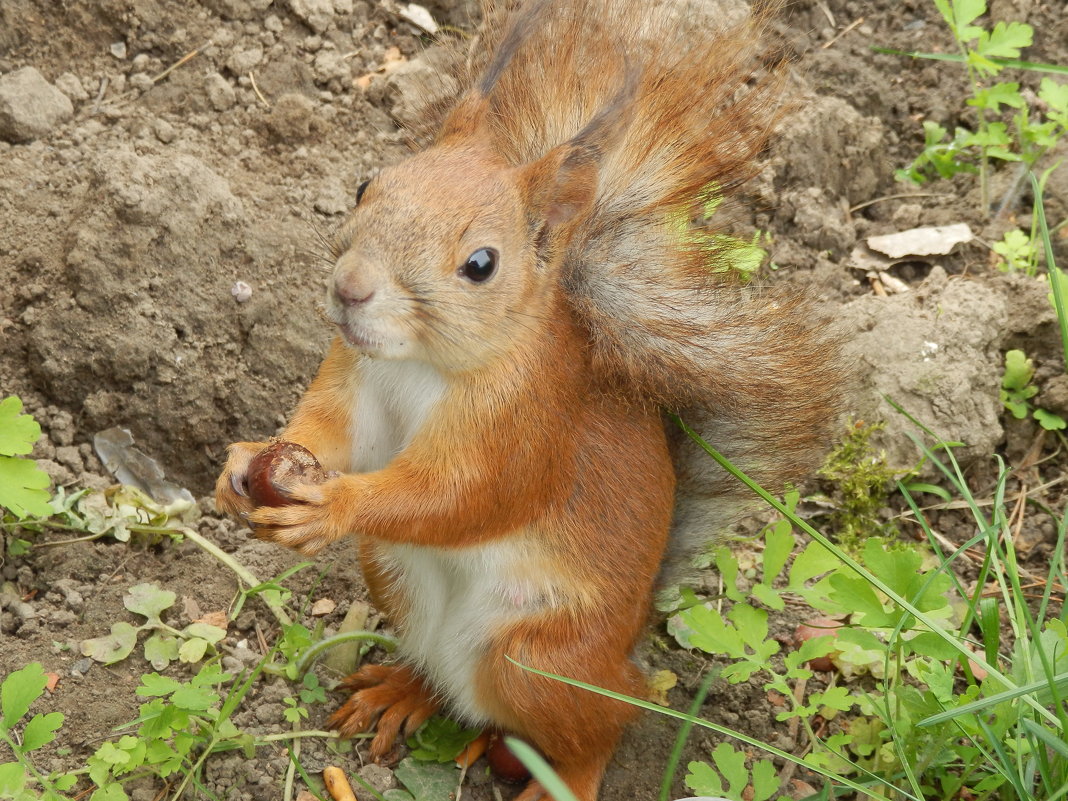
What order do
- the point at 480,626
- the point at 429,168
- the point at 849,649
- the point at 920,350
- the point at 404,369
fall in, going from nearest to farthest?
the point at 429,168, the point at 404,369, the point at 480,626, the point at 849,649, the point at 920,350

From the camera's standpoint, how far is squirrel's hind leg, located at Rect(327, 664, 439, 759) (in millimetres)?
2561

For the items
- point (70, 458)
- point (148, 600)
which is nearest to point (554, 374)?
point (148, 600)

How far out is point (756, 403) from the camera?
2320 mm

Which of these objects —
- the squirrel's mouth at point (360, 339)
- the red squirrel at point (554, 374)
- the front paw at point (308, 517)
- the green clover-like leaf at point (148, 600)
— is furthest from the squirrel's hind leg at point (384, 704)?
the squirrel's mouth at point (360, 339)

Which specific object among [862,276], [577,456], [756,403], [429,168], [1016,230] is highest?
[1016,230]

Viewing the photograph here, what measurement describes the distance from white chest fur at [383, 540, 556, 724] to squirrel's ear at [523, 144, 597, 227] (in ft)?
2.14

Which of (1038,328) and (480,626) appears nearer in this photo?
(480,626)

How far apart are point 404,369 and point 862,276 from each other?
68.5 inches

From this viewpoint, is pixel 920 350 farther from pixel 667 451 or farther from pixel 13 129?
pixel 13 129

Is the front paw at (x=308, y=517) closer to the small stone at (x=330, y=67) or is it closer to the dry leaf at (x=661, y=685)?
the dry leaf at (x=661, y=685)

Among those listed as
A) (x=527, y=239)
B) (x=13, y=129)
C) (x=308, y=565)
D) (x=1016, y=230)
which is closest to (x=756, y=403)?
(x=527, y=239)

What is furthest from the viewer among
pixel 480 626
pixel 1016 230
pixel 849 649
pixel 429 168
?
pixel 1016 230

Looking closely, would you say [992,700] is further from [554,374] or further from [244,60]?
[244,60]

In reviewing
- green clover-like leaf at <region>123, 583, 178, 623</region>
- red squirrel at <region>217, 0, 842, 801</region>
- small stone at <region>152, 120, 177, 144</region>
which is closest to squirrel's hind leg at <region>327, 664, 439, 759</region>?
red squirrel at <region>217, 0, 842, 801</region>
